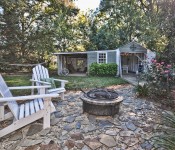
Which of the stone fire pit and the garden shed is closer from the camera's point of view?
the stone fire pit

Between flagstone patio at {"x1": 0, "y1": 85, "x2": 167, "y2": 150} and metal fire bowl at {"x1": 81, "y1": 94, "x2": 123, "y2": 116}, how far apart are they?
114mm

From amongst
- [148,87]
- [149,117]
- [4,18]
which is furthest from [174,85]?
[4,18]

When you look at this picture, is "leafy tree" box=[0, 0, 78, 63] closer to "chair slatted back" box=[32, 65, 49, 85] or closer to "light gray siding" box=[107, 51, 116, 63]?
"chair slatted back" box=[32, 65, 49, 85]

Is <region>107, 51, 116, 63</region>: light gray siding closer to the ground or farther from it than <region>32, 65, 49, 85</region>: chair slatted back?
farther from it

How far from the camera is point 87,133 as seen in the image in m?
3.20

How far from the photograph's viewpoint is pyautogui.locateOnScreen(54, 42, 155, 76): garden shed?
508 inches

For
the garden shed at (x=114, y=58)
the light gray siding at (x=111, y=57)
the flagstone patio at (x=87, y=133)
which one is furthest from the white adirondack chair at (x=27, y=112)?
the light gray siding at (x=111, y=57)

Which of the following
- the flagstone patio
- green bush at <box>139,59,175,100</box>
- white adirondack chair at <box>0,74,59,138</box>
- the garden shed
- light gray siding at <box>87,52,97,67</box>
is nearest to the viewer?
the flagstone patio

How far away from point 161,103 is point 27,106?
383cm

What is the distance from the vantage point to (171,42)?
285 inches

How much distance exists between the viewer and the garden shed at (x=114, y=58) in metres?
12.9

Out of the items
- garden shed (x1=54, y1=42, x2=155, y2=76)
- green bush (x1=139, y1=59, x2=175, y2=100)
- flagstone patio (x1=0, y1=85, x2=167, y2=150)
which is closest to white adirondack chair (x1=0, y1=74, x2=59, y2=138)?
flagstone patio (x1=0, y1=85, x2=167, y2=150)

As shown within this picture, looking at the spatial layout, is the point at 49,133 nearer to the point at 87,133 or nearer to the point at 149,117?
the point at 87,133

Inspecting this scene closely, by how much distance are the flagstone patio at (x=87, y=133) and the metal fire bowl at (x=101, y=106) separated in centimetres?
11
